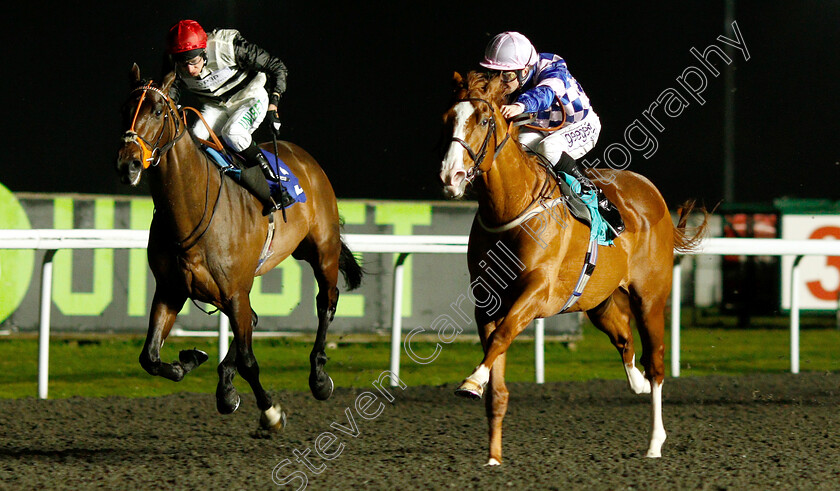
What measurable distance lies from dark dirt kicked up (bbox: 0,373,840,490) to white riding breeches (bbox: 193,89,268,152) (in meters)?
1.48

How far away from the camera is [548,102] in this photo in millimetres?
3949

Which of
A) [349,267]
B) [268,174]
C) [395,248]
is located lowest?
[349,267]

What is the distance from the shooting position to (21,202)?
8.47m

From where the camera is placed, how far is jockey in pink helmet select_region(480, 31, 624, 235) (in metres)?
4.07

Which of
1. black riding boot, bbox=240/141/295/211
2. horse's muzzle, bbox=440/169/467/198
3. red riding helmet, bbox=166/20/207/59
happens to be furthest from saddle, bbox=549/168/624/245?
red riding helmet, bbox=166/20/207/59

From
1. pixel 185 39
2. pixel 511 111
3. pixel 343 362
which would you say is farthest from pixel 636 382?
pixel 343 362

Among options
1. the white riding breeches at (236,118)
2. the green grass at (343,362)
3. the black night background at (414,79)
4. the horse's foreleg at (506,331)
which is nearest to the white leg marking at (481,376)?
the horse's foreleg at (506,331)

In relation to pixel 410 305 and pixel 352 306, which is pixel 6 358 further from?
pixel 410 305

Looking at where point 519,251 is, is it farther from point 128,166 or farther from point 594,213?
point 128,166

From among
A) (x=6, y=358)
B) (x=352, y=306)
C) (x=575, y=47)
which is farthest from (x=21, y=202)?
(x=575, y=47)

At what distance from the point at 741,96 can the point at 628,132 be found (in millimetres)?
1629

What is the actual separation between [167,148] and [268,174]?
2.66 feet

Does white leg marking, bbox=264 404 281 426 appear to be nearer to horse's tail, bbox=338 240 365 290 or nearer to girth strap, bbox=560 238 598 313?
horse's tail, bbox=338 240 365 290

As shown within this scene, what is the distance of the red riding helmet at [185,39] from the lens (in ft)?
14.3
